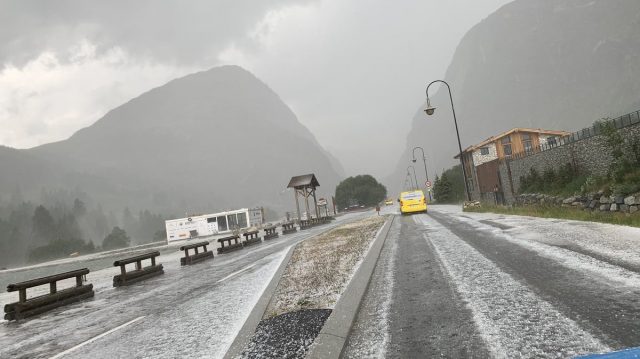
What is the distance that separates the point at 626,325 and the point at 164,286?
410 inches

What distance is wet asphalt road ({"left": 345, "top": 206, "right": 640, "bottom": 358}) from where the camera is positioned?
3.36m

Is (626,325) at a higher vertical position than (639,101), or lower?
lower

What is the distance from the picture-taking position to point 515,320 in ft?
12.9

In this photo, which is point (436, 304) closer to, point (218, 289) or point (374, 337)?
point (374, 337)

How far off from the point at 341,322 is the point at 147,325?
3555mm

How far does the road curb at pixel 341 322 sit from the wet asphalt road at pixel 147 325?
119 centimetres

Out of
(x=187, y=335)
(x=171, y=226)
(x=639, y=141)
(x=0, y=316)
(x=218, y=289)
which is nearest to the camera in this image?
(x=187, y=335)

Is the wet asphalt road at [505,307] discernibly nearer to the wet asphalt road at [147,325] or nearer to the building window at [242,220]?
the wet asphalt road at [147,325]

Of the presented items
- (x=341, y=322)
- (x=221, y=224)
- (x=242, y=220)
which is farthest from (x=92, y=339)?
(x=221, y=224)

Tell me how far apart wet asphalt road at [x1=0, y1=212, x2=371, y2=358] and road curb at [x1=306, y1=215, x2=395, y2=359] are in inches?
47.0

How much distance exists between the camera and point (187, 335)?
17.1 ft

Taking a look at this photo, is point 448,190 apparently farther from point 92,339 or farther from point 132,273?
point 92,339

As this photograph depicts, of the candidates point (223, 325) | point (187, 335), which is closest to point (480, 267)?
point (223, 325)

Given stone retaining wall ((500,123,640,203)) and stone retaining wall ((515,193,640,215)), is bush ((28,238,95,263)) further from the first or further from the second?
stone retaining wall ((515,193,640,215))
